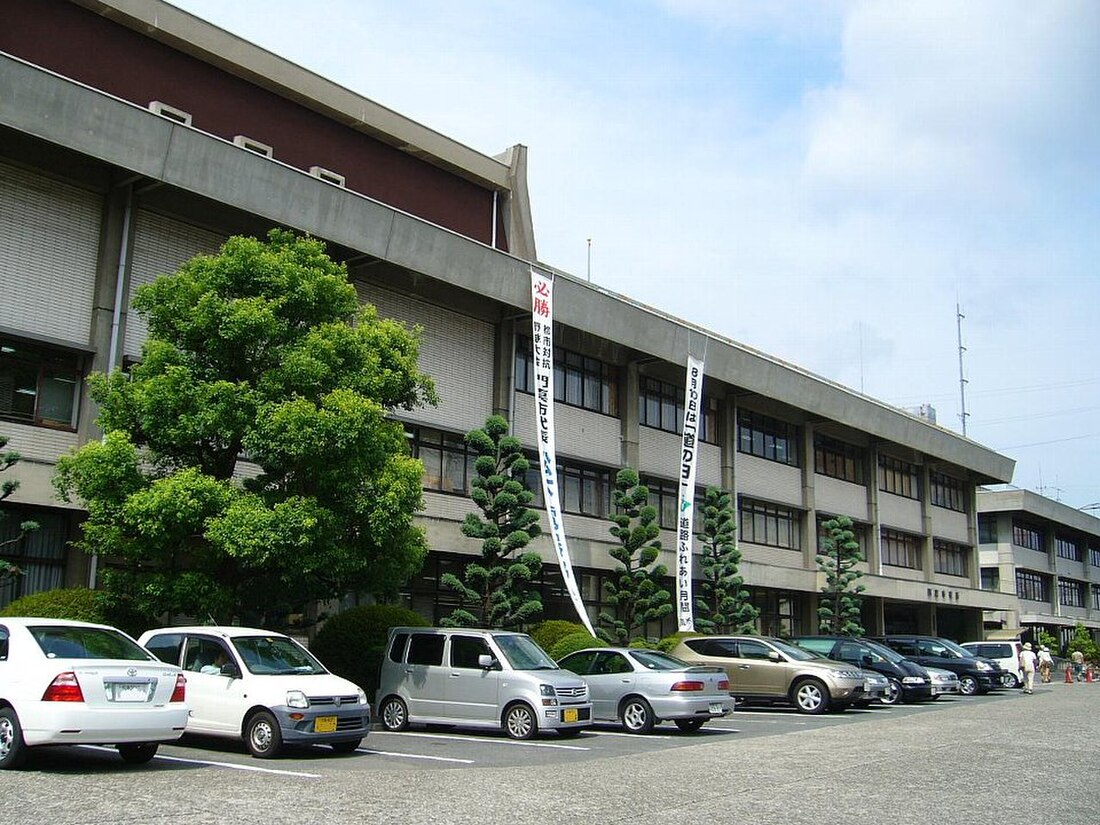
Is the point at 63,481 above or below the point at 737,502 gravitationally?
below

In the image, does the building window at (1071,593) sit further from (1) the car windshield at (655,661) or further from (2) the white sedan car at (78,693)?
(2) the white sedan car at (78,693)

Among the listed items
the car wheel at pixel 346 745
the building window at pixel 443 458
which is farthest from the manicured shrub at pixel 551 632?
the car wheel at pixel 346 745

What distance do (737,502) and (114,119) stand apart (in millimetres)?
26234

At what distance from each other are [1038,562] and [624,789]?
230 feet

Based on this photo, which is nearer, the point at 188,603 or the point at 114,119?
the point at 188,603

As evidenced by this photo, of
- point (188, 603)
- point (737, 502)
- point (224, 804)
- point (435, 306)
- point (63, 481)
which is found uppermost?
point (435, 306)

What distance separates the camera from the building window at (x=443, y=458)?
29641 millimetres

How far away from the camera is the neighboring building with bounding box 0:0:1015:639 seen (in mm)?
22234

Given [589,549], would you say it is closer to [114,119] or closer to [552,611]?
[552,611]

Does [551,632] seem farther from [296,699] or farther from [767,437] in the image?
[767,437]

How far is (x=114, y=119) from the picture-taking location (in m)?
22.4

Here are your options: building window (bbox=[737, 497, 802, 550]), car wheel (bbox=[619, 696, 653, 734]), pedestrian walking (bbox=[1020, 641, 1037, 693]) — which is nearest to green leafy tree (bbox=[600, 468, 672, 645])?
building window (bbox=[737, 497, 802, 550])

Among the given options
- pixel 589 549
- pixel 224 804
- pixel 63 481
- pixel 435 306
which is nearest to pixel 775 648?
pixel 589 549

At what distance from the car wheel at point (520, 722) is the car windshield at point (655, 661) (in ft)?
9.48
